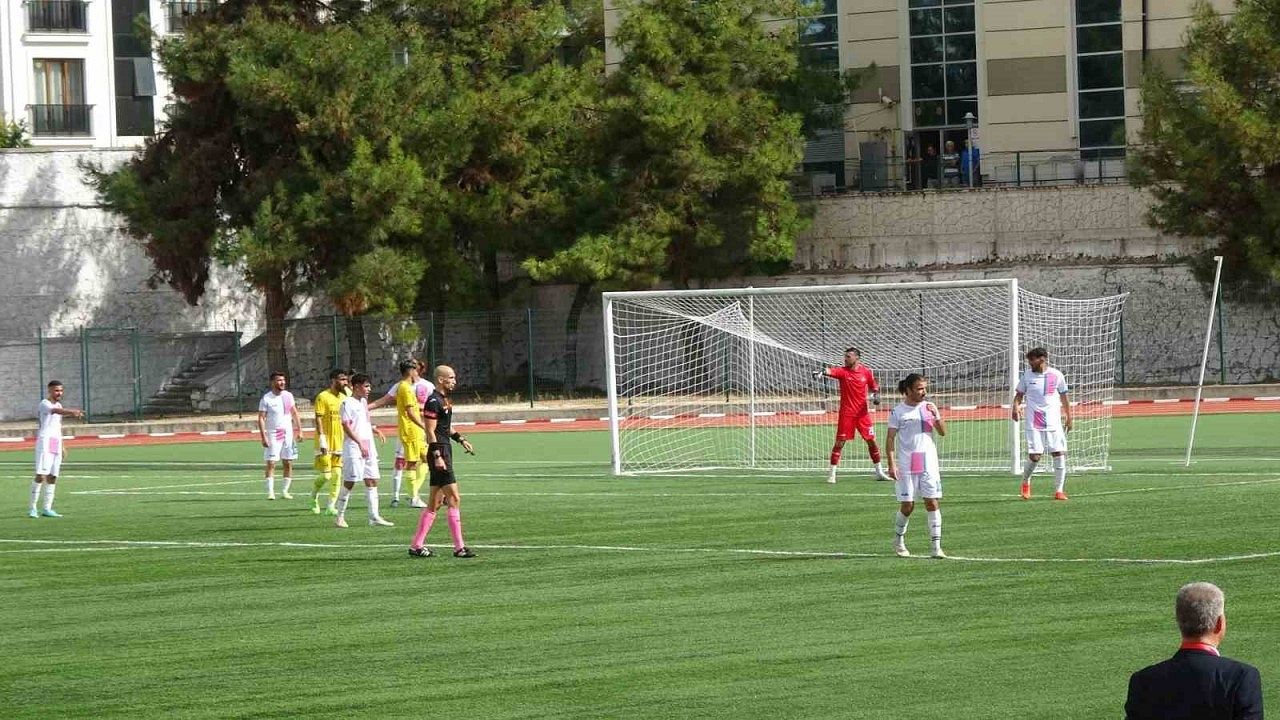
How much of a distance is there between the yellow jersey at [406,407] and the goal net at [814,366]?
6135 millimetres

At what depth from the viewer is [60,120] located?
6875 cm

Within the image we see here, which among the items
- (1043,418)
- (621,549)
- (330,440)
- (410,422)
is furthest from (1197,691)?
(330,440)

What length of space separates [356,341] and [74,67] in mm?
24782

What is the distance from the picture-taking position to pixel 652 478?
28.6 m

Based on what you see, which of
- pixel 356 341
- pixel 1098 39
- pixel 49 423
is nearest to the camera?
pixel 49 423

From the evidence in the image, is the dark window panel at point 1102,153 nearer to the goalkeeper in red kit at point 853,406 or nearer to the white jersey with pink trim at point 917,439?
the goalkeeper in red kit at point 853,406

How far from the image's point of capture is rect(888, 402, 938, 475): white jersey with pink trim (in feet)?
55.7

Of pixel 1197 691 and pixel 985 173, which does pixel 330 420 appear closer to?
pixel 1197 691

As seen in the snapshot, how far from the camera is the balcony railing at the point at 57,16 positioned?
67812 mm

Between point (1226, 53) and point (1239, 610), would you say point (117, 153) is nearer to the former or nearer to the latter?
point (1226, 53)

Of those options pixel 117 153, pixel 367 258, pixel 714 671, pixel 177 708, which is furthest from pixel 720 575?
pixel 117 153

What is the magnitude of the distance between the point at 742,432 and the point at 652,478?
8415 millimetres

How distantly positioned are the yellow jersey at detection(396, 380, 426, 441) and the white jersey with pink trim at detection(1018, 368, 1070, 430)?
7340 millimetres

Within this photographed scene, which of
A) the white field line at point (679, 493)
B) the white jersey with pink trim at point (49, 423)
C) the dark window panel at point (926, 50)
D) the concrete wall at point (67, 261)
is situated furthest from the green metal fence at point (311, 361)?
the white jersey with pink trim at point (49, 423)
